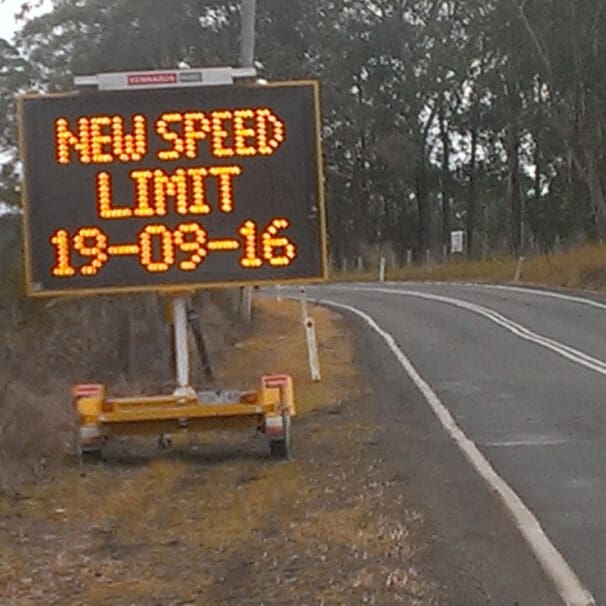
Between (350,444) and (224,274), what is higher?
(224,274)

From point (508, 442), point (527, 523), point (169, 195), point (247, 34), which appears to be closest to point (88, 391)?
point (169, 195)

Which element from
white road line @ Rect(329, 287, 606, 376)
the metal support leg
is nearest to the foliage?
white road line @ Rect(329, 287, 606, 376)

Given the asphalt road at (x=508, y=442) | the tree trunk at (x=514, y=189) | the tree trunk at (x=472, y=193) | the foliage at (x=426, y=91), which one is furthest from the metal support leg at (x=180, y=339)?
the tree trunk at (x=472, y=193)

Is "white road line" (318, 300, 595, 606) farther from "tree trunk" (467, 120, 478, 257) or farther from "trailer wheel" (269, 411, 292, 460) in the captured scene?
"tree trunk" (467, 120, 478, 257)

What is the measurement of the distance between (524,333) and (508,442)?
13.2 metres

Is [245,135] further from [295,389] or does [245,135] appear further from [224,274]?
[295,389]

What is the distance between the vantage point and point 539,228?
6788 cm

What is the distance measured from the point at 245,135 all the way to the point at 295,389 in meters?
6.45

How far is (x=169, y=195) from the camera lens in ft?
40.3

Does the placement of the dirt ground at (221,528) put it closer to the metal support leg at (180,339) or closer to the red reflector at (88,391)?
the red reflector at (88,391)

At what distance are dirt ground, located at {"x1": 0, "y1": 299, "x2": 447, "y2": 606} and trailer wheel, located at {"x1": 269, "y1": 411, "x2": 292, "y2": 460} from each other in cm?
13

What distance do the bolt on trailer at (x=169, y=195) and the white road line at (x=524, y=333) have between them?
25.1 feet

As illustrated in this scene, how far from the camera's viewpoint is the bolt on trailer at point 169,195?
1227 cm

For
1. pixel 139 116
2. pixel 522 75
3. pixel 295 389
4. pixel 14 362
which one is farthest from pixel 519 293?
pixel 139 116
